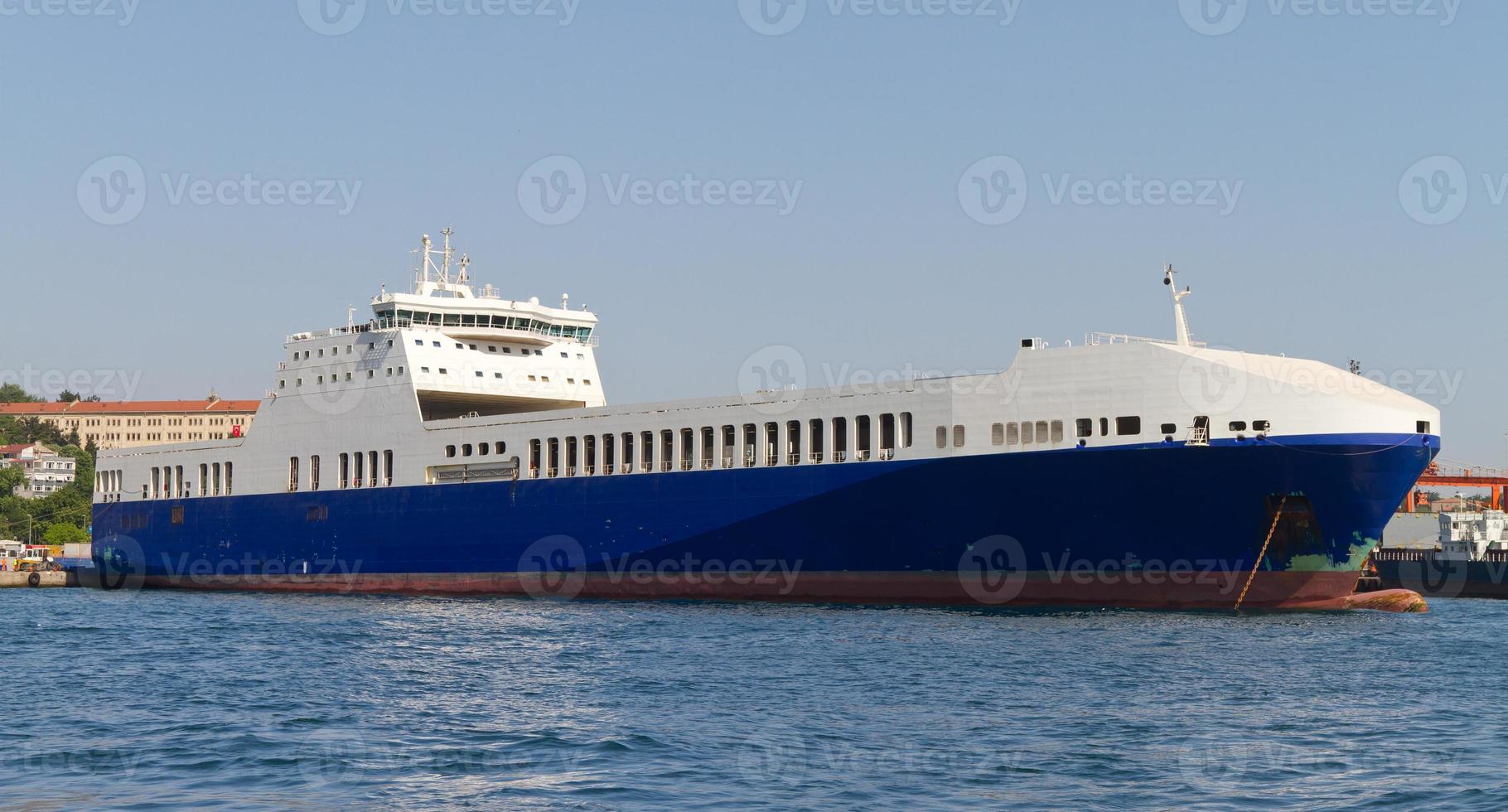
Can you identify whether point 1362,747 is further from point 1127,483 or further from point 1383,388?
point 1383,388

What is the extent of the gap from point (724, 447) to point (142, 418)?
15056 cm

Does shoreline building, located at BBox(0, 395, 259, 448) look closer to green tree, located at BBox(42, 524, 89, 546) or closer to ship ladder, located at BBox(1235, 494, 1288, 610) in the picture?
green tree, located at BBox(42, 524, 89, 546)

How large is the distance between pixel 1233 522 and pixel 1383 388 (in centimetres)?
513

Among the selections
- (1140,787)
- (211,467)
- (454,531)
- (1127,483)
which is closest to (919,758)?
(1140,787)

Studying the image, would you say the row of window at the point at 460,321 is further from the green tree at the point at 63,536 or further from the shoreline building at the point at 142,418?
the shoreline building at the point at 142,418

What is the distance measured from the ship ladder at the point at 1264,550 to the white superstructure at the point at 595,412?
161 cm

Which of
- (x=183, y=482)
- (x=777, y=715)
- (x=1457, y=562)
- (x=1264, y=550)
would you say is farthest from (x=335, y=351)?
(x=1457, y=562)

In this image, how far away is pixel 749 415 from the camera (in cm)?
4222

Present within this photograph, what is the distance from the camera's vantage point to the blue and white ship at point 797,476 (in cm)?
3488

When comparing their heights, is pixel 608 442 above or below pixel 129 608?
above

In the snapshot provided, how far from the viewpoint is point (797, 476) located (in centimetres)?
4022

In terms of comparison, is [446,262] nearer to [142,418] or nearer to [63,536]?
[63,536]

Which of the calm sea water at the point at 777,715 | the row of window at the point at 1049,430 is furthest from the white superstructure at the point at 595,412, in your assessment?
the calm sea water at the point at 777,715

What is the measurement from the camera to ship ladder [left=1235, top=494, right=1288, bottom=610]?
34562mm
